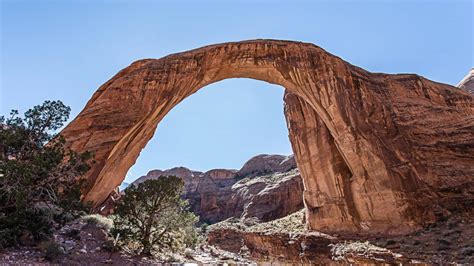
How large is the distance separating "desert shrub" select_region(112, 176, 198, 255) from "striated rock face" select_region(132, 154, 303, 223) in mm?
33132

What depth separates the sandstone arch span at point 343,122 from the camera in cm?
1752

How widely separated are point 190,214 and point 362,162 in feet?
39.9

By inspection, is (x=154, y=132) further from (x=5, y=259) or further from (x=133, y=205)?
(x=5, y=259)

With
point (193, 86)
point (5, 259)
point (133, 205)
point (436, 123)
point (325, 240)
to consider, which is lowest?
point (325, 240)

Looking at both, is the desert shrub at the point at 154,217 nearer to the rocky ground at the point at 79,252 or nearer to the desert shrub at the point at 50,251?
the rocky ground at the point at 79,252

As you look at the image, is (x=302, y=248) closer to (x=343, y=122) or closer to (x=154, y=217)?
(x=343, y=122)

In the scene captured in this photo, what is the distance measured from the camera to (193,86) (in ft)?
66.8

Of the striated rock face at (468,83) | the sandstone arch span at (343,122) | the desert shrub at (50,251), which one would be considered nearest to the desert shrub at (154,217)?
the desert shrub at (50,251)

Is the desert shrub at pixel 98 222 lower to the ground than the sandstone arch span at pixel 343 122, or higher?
lower

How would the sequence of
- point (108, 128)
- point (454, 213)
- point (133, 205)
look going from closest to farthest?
point (133, 205), point (108, 128), point (454, 213)

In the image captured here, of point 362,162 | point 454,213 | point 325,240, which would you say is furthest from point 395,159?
point 325,240

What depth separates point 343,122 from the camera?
66.1 feet

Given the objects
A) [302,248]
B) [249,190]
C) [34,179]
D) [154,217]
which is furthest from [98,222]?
[249,190]

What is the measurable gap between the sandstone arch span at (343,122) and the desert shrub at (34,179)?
557 centimetres
